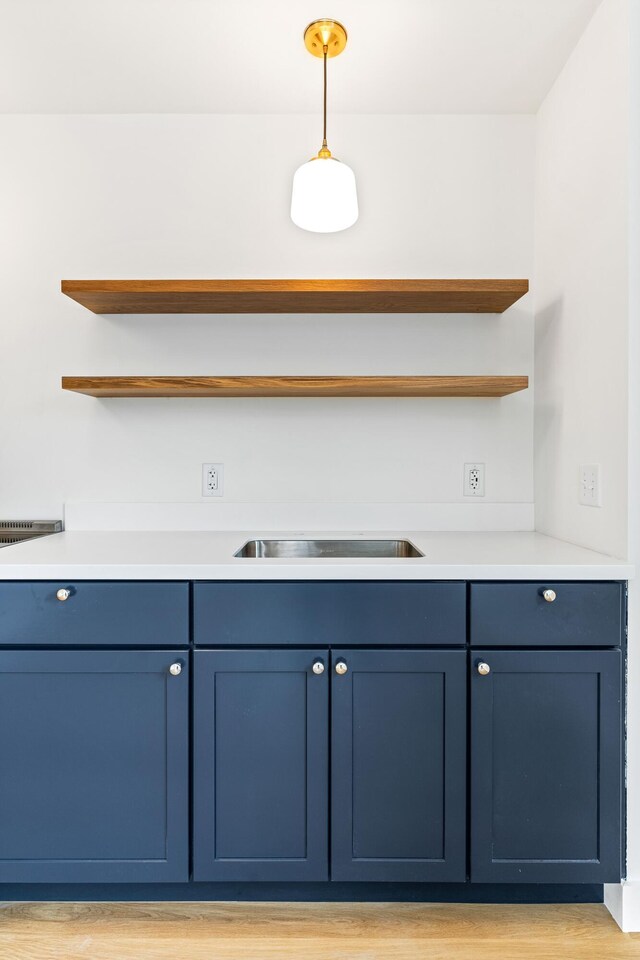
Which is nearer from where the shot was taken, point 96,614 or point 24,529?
point 96,614

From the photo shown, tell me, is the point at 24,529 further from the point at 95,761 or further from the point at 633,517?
the point at 633,517

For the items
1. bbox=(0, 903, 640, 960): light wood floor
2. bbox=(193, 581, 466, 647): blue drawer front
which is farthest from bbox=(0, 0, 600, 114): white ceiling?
bbox=(0, 903, 640, 960): light wood floor

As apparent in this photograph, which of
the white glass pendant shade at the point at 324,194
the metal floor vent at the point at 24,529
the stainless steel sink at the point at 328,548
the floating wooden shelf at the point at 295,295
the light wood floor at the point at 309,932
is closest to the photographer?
the light wood floor at the point at 309,932

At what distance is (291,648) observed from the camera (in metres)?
1.42

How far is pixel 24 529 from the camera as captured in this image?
2.03m

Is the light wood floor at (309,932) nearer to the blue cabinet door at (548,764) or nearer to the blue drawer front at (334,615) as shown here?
the blue cabinet door at (548,764)

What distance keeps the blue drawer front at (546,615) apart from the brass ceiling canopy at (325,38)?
1.50 meters

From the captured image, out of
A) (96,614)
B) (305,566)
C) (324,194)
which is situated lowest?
(96,614)

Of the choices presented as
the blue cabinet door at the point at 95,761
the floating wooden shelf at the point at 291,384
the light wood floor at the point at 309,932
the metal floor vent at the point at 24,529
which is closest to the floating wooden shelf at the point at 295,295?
the floating wooden shelf at the point at 291,384

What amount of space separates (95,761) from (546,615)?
3.77 feet

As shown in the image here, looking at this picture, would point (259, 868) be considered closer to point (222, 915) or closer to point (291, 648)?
point (222, 915)

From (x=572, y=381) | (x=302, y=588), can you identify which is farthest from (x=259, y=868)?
(x=572, y=381)

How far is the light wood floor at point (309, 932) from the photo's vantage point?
53.6 inches

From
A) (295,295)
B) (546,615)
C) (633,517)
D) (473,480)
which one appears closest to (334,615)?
(546,615)
